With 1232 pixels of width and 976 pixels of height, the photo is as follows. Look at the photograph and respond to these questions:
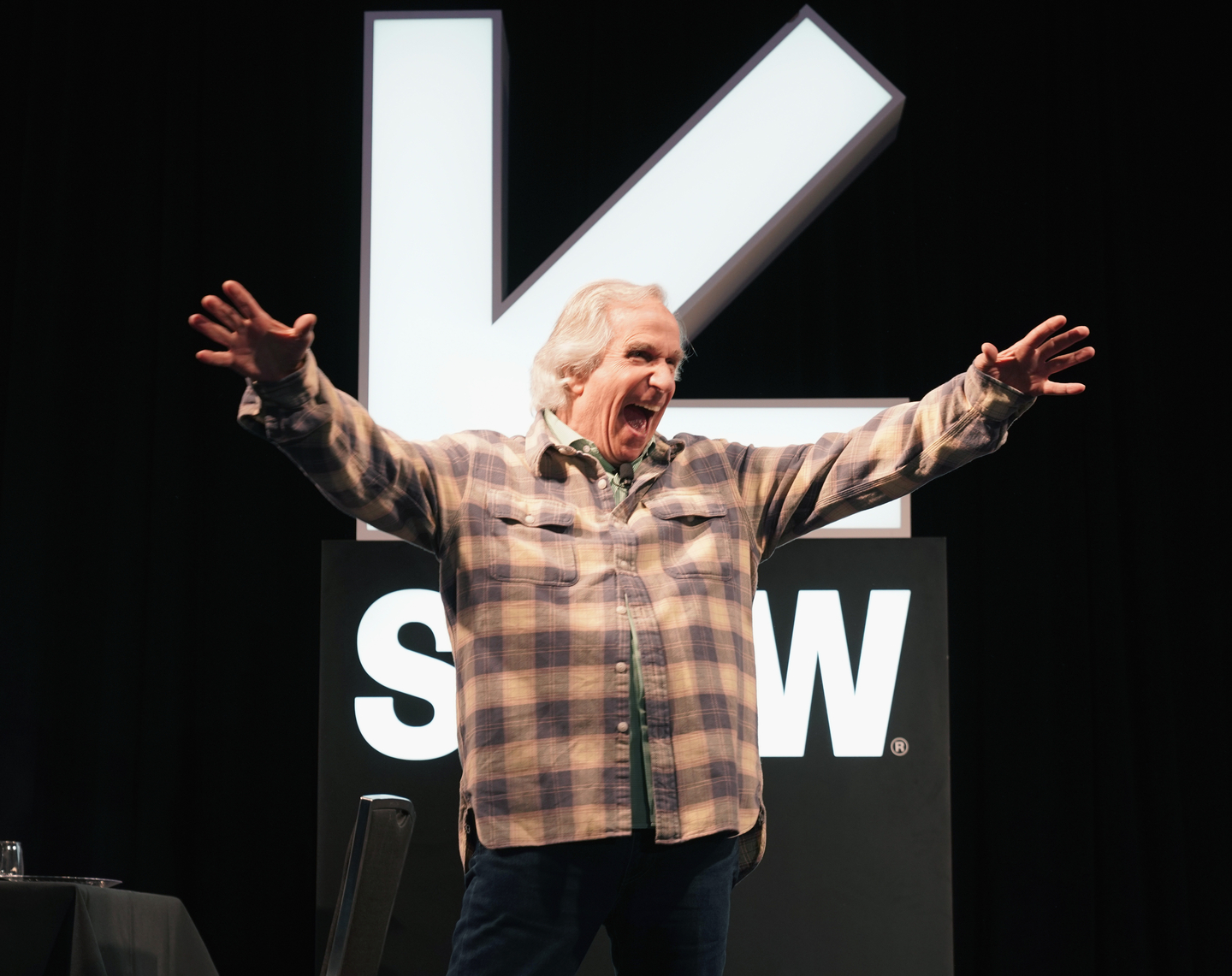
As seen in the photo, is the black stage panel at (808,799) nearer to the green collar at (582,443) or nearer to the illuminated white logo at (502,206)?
the illuminated white logo at (502,206)

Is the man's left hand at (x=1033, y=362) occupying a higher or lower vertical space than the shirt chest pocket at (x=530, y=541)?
higher

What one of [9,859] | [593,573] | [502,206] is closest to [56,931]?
[9,859]

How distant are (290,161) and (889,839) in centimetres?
220

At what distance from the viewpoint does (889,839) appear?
7.43 ft

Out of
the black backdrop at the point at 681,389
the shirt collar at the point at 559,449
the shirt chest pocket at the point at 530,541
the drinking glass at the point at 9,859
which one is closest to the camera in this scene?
the shirt chest pocket at the point at 530,541

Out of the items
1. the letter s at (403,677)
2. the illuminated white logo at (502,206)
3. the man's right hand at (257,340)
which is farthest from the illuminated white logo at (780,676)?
the man's right hand at (257,340)

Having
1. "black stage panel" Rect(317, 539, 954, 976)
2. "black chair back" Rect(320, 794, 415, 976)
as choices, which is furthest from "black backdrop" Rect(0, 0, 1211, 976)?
"black chair back" Rect(320, 794, 415, 976)

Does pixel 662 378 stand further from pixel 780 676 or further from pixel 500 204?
pixel 500 204

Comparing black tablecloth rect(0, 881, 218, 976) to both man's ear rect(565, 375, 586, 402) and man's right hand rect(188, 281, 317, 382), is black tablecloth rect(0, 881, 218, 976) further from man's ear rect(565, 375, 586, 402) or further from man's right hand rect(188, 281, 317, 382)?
man's ear rect(565, 375, 586, 402)

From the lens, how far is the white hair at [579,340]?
1.69 meters

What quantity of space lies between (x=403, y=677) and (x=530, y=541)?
891 mm

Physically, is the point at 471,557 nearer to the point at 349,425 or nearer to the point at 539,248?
the point at 349,425

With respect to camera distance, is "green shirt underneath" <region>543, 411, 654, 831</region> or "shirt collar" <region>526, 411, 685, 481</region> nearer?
"green shirt underneath" <region>543, 411, 654, 831</region>

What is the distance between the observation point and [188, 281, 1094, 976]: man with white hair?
139cm
